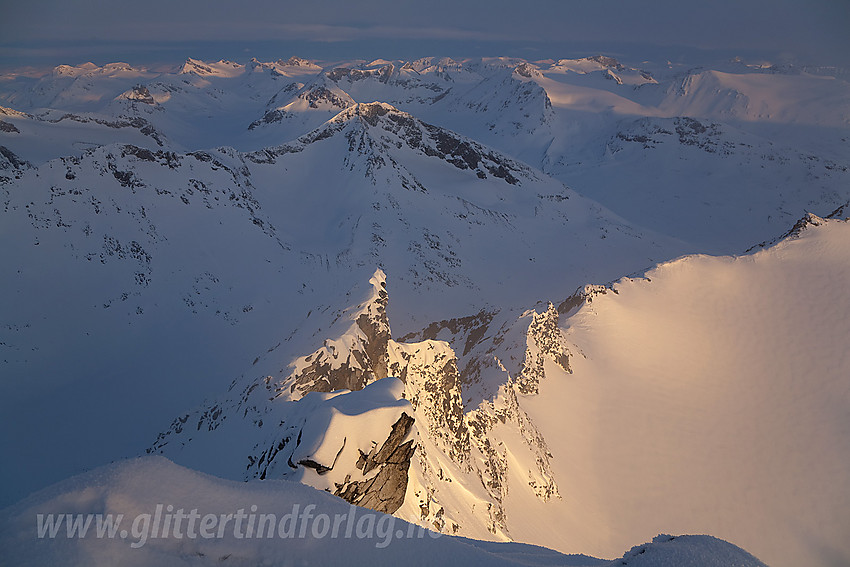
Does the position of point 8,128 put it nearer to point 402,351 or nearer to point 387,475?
point 402,351

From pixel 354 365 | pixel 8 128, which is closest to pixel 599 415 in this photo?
pixel 354 365

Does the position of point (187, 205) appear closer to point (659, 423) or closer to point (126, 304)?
point (126, 304)

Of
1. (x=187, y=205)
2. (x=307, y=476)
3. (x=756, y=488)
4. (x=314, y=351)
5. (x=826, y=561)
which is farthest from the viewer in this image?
(x=187, y=205)

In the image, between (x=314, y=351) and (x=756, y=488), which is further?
(x=756, y=488)

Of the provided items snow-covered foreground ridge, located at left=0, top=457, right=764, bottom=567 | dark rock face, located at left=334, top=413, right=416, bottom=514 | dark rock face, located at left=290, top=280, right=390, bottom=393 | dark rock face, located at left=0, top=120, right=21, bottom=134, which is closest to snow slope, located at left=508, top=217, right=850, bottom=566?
dark rock face, located at left=290, top=280, right=390, bottom=393

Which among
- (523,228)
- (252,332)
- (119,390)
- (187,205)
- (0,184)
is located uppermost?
(0,184)

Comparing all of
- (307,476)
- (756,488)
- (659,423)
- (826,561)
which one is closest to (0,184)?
(307,476)

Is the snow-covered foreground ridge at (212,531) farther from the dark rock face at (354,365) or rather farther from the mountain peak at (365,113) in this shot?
the mountain peak at (365,113)

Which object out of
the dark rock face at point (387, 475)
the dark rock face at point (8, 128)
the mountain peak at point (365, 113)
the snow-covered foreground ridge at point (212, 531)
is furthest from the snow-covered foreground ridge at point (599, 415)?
the dark rock face at point (8, 128)
